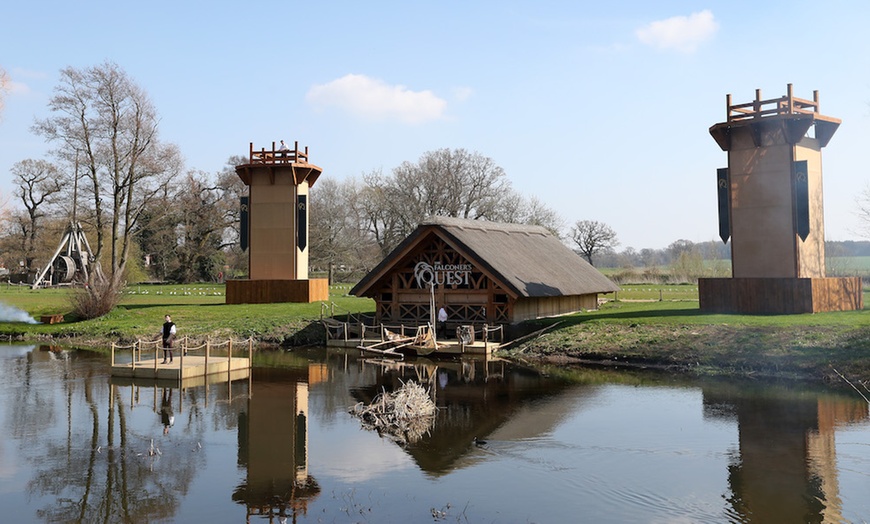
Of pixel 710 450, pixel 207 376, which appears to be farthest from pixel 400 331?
pixel 710 450

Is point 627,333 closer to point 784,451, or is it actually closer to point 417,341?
point 417,341

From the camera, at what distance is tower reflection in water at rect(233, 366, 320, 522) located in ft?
34.0

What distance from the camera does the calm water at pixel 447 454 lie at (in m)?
10.1

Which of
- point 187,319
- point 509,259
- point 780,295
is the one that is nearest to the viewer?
point 780,295

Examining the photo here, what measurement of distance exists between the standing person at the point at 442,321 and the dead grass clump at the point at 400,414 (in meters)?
12.0

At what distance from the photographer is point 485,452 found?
1289 centimetres

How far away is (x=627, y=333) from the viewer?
25.7 metres

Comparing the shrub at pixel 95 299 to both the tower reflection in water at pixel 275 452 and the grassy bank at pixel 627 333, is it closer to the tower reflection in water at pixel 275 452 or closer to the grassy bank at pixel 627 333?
the grassy bank at pixel 627 333

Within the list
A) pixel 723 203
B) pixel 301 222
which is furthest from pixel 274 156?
pixel 723 203

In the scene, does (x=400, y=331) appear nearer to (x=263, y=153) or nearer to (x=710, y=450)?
(x=263, y=153)

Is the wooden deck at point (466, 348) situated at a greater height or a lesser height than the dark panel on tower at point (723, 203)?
lesser

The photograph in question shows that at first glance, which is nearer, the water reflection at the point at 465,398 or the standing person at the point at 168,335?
the water reflection at the point at 465,398

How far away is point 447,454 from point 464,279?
1657 cm

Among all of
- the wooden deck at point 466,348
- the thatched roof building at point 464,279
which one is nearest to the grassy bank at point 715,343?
the wooden deck at point 466,348
